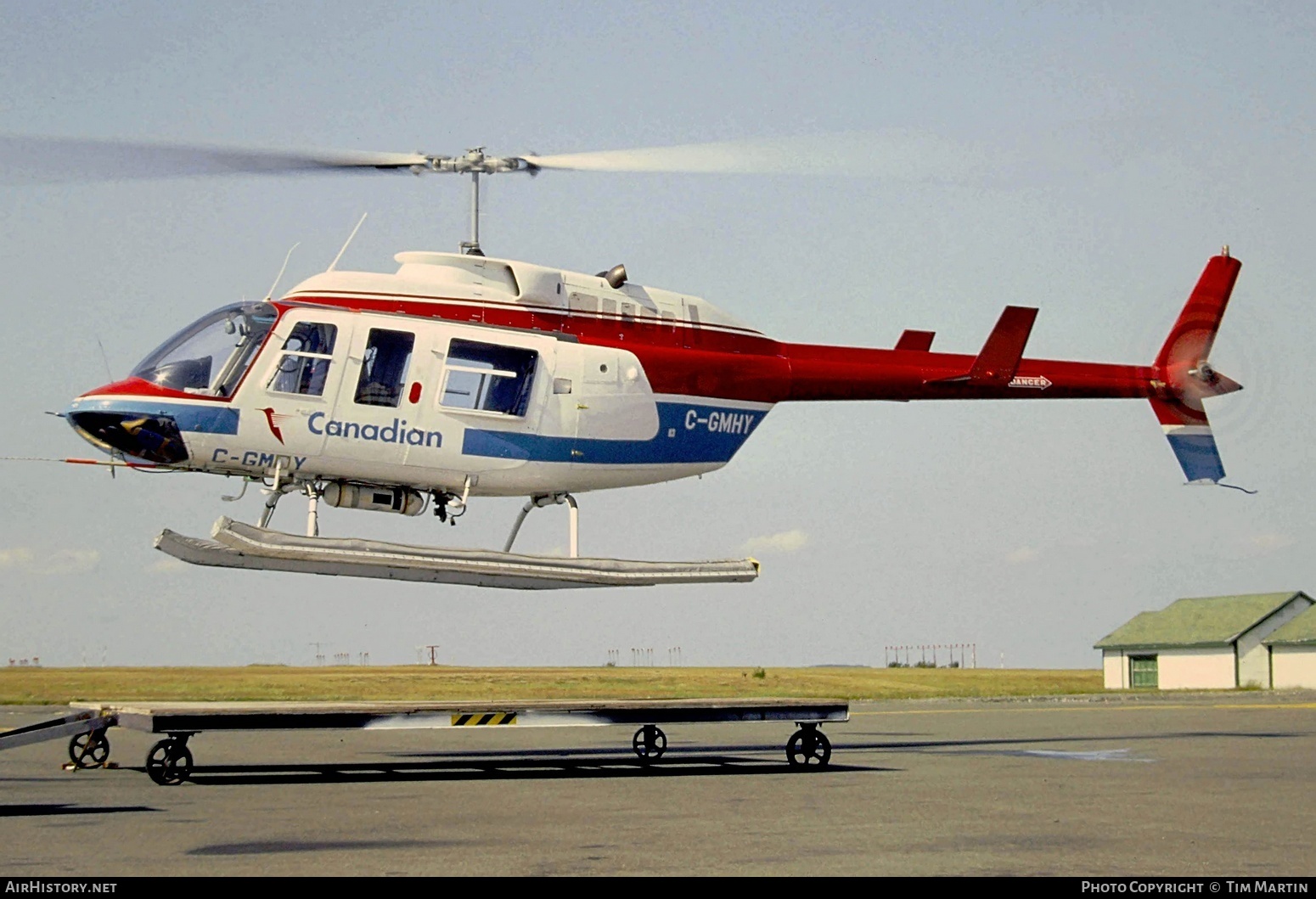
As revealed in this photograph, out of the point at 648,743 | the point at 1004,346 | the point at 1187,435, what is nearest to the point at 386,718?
the point at 648,743

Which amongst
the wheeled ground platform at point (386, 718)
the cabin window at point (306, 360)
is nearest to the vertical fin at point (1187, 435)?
the wheeled ground platform at point (386, 718)

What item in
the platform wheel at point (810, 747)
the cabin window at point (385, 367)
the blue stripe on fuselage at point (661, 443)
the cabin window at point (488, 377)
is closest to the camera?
the cabin window at point (385, 367)

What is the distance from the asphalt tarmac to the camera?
10.6m

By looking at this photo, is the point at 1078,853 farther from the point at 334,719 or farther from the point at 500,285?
the point at 500,285

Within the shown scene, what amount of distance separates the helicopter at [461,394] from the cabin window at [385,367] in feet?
0.08

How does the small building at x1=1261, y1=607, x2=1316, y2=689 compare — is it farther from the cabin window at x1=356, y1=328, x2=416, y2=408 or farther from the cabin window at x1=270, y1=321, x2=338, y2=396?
the cabin window at x1=270, y1=321, x2=338, y2=396

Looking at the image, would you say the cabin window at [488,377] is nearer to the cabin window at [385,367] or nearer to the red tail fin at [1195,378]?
the cabin window at [385,367]

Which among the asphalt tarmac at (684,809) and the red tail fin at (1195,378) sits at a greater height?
the red tail fin at (1195,378)

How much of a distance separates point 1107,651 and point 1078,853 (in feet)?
202

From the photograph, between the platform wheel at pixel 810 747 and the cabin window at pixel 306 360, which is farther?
the platform wheel at pixel 810 747

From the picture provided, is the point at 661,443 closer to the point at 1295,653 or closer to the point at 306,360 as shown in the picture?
the point at 306,360

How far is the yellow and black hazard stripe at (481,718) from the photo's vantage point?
17188 millimetres
